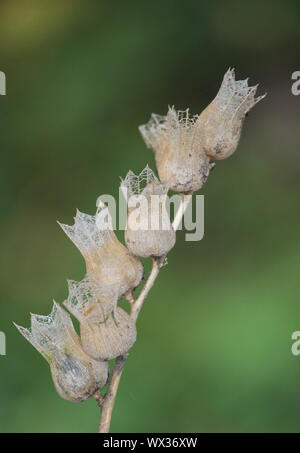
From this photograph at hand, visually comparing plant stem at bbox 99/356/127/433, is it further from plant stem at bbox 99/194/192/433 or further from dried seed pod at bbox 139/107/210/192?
dried seed pod at bbox 139/107/210/192

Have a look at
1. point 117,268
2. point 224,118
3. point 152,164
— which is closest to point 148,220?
point 117,268

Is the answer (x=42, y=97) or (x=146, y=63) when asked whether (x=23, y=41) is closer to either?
(x=42, y=97)

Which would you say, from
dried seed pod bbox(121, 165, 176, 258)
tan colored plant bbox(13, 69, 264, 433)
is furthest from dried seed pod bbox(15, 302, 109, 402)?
dried seed pod bbox(121, 165, 176, 258)

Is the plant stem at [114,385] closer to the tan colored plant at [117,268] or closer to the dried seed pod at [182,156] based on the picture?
the tan colored plant at [117,268]

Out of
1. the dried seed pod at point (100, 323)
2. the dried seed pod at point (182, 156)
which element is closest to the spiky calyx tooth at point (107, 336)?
the dried seed pod at point (100, 323)

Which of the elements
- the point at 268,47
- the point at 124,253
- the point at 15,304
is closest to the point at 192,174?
the point at 124,253

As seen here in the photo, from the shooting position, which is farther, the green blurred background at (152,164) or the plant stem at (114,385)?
the green blurred background at (152,164)

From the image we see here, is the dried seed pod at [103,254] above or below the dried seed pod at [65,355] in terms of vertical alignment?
above
